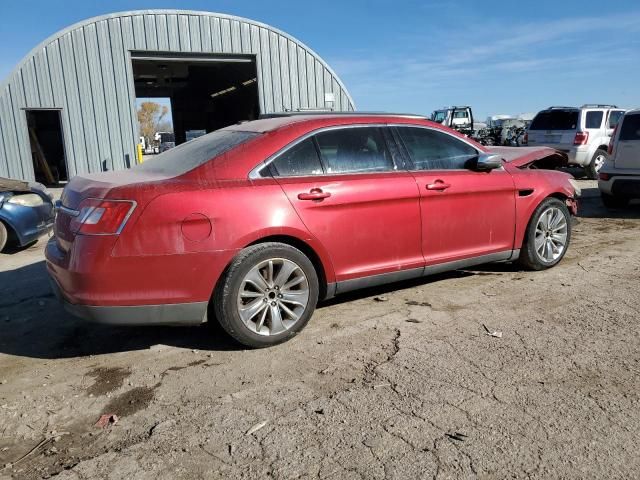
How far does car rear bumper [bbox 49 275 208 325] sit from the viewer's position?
3.33 m

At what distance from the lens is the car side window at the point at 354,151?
4090 mm

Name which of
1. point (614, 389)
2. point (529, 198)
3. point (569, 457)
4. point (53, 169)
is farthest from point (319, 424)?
point (53, 169)

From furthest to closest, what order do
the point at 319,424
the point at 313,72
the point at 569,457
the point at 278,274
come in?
the point at 313,72
the point at 278,274
the point at 319,424
the point at 569,457

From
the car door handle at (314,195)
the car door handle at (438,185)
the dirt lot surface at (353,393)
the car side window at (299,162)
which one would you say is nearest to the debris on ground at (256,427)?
the dirt lot surface at (353,393)

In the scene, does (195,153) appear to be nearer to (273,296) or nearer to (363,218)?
(273,296)

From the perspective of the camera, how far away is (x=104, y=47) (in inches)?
571

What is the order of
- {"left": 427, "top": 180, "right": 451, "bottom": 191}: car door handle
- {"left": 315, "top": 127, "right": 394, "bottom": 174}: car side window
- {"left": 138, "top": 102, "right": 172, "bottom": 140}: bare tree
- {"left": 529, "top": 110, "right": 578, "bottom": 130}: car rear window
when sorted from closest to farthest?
1. {"left": 315, "top": 127, "right": 394, "bottom": 174}: car side window
2. {"left": 427, "top": 180, "right": 451, "bottom": 191}: car door handle
3. {"left": 529, "top": 110, "right": 578, "bottom": 130}: car rear window
4. {"left": 138, "top": 102, "right": 172, "bottom": 140}: bare tree

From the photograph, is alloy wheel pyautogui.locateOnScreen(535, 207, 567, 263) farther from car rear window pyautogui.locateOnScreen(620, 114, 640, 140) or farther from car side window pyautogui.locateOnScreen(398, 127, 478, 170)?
car rear window pyautogui.locateOnScreen(620, 114, 640, 140)

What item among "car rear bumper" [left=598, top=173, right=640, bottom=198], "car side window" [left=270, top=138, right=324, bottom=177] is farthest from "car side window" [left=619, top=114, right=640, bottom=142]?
"car side window" [left=270, top=138, right=324, bottom=177]

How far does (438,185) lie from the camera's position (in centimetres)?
447

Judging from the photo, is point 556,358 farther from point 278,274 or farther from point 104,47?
point 104,47

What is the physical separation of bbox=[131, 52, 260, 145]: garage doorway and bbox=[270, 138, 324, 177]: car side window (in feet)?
41.8

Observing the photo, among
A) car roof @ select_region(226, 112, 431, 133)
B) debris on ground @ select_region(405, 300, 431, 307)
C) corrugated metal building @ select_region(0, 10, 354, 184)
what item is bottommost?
debris on ground @ select_region(405, 300, 431, 307)

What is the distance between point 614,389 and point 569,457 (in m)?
0.81
